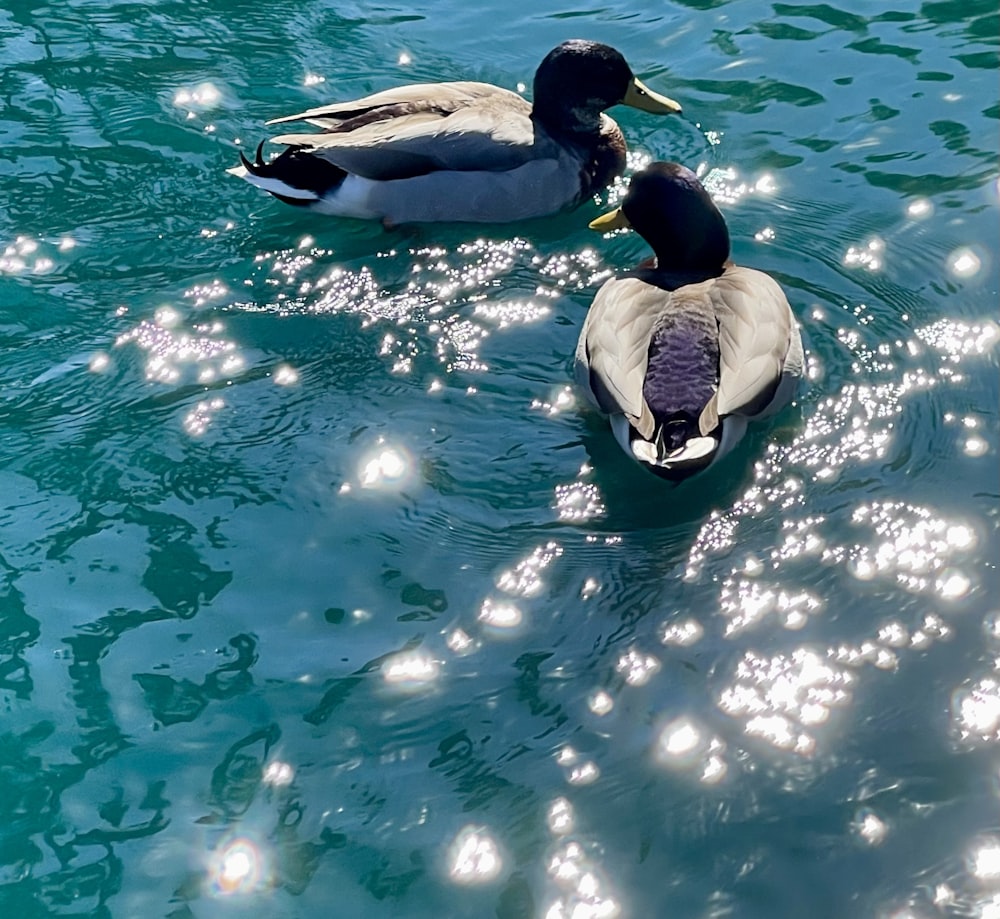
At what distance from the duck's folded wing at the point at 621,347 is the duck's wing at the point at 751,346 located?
0.86 ft

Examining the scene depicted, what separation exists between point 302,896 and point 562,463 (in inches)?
82.4

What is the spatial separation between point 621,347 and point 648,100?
274 cm

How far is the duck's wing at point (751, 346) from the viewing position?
188 inches

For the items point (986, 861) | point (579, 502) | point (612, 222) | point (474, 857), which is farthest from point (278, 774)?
point (612, 222)

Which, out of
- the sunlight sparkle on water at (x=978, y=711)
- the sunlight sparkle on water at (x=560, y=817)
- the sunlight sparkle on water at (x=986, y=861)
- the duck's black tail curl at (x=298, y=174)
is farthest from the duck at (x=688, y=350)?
the duck's black tail curl at (x=298, y=174)

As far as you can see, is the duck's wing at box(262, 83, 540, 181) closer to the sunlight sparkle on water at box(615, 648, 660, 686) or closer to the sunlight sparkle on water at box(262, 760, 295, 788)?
the sunlight sparkle on water at box(615, 648, 660, 686)

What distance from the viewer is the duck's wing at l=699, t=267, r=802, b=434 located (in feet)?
15.6

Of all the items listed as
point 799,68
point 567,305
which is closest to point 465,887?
point 567,305

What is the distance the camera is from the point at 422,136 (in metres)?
6.63

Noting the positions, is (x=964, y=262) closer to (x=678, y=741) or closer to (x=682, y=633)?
(x=682, y=633)

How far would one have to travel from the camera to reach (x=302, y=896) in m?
3.67

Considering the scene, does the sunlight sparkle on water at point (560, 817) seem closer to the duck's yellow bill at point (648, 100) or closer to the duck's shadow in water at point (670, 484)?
the duck's shadow in water at point (670, 484)

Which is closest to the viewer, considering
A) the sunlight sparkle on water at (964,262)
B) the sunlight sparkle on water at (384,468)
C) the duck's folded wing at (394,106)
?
the sunlight sparkle on water at (384,468)

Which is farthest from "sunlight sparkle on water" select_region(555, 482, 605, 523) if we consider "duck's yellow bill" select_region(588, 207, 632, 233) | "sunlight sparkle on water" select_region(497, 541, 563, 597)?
"duck's yellow bill" select_region(588, 207, 632, 233)
